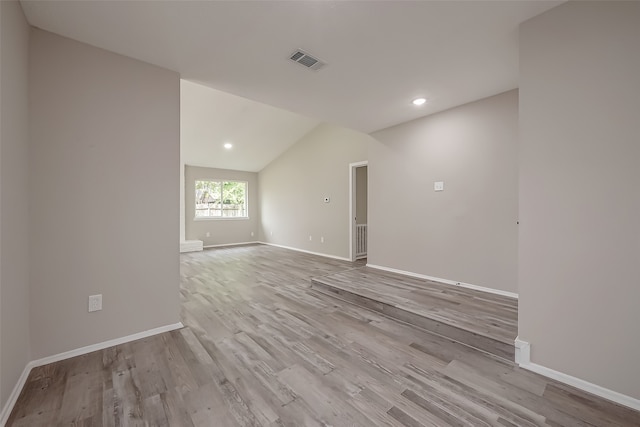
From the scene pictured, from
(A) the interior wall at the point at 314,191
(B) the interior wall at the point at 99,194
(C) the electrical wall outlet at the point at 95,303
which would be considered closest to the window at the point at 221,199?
(A) the interior wall at the point at 314,191

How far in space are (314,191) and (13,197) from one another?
5177 mm

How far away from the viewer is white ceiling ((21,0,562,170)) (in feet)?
5.68

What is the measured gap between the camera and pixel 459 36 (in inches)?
79.4

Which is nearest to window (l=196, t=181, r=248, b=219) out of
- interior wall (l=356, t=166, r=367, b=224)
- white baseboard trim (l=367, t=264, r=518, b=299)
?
interior wall (l=356, t=166, r=367, b=224)

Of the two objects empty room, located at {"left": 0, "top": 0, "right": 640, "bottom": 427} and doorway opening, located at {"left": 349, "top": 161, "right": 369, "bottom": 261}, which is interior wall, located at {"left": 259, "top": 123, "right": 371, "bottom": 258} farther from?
empty room, located at {"left": 0, "top": 0, "right": 640, "bottom": 427}

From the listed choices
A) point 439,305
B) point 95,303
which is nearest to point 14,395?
point 95,303

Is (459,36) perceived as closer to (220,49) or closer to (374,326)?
(220,49)

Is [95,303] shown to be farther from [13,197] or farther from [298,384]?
[298,384]

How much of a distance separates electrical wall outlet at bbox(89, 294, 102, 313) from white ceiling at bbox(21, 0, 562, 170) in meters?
2.04

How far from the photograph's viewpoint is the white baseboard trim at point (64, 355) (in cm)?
145

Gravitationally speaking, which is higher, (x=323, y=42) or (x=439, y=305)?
(x=323, y=42)

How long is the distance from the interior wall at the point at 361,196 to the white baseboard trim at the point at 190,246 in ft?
14.5

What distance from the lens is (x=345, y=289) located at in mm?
3324

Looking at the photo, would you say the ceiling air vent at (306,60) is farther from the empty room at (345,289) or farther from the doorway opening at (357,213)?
the doorway opening at (357,213)
